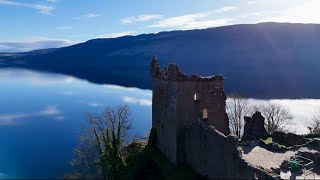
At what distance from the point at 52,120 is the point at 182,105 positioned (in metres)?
60.0

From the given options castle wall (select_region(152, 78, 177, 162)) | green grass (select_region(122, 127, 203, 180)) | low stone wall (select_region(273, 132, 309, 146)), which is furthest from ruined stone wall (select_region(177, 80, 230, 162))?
low stone wall (select_region(273, 132, 309, 146))

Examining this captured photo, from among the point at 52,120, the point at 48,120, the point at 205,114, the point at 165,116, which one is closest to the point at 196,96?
the point at 205,114

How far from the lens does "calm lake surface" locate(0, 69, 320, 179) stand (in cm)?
5628

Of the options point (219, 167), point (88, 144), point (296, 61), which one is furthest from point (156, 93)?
point (296, 61)

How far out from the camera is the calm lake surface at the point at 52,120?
185 feet

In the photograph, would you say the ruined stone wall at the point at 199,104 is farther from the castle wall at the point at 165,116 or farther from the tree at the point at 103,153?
the tree at the point at 103,153

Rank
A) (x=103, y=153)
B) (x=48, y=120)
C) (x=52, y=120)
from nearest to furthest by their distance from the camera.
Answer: (x=103, y=153)
(x=52, y=120)
(x=48, y=120)

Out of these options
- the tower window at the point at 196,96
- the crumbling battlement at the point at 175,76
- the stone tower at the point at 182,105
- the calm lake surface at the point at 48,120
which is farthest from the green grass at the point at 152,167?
the calm lake surface at the point at 48,120

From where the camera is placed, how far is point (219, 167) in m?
23.7

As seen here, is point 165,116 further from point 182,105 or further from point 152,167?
point 152,167

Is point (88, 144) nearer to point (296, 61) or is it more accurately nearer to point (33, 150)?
point (33, 150)

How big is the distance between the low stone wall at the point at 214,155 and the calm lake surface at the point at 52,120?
2855cm

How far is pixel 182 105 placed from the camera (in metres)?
29.8

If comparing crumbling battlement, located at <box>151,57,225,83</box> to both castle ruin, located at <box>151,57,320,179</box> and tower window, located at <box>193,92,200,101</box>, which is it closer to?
castle ruin, located at <box>151,57,320,179</box>
